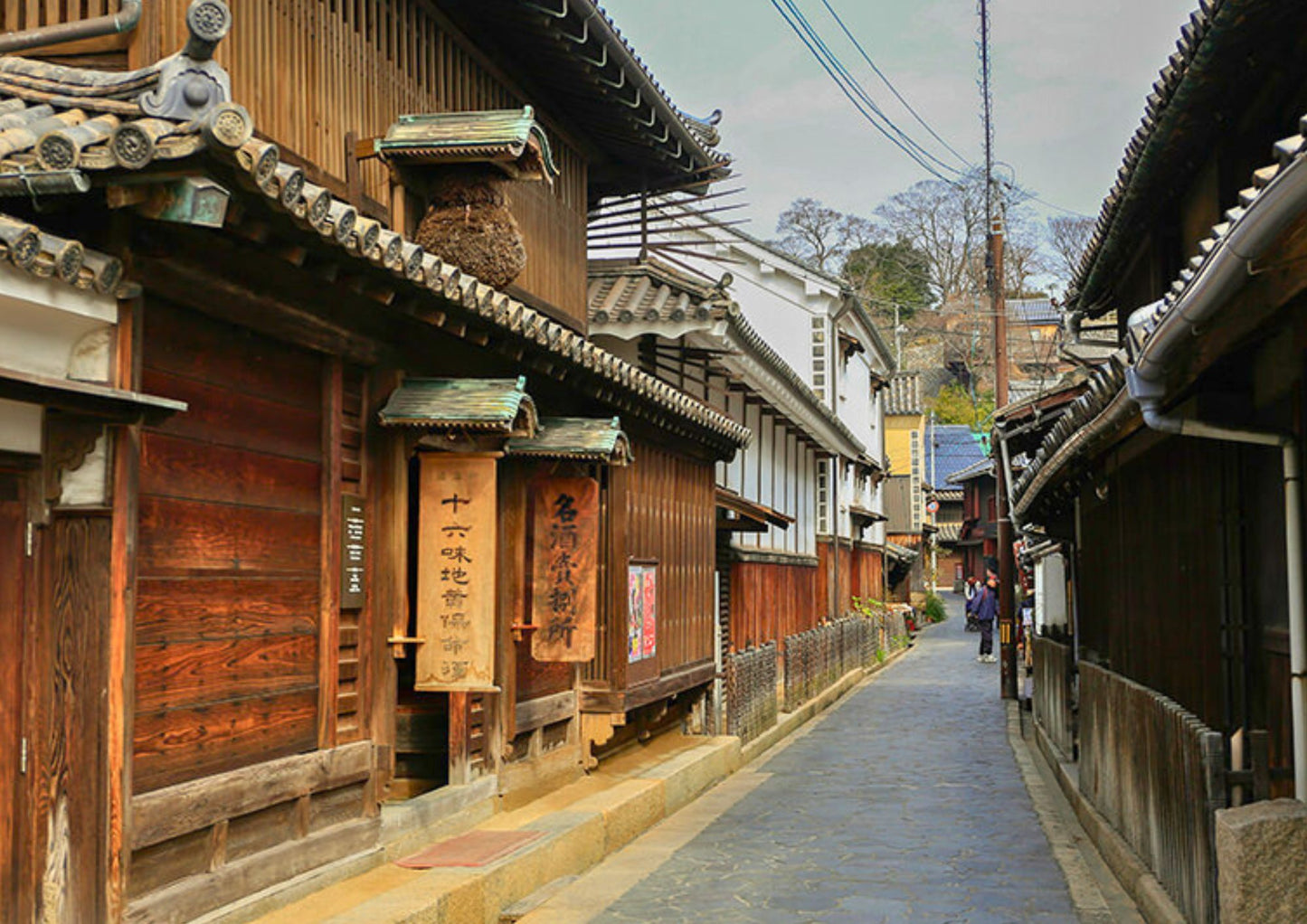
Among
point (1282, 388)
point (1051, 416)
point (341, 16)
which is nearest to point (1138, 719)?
point (1282, 388)

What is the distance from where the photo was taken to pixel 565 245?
51.5 feet

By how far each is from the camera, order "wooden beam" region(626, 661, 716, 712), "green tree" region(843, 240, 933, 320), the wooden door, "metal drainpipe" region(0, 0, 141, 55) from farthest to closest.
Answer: "green tree" region(843, 240, 933, 320)
"wooden beam" region(626, 661, 716, 712)
"metal drainpipe" region(0, 0, 141, 55)
the wooden door

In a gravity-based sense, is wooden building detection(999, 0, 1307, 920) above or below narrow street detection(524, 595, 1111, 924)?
above

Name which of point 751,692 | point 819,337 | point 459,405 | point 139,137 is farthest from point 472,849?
point 819,337

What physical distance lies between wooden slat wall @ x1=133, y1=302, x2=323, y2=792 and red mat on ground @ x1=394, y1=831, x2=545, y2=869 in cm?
173

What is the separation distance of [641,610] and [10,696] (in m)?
9.57

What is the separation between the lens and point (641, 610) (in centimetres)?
1566

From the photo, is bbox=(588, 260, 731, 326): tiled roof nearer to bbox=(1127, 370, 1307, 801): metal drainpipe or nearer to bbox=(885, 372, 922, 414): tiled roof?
bbox=(1127, 370, 1307, 801): metal drainpipe

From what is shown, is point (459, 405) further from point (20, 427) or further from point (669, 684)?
point (669, 684)

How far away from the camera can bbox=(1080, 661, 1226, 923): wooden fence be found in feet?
27.7

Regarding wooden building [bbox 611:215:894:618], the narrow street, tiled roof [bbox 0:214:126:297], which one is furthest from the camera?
wooden building [bbox 611:215:894:618]

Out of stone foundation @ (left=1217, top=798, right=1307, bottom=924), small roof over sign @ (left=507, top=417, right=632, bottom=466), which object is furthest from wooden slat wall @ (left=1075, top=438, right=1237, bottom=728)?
small roof over sign @ (left=507, top=417, right=632, bottom=466)

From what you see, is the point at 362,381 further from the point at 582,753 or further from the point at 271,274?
the point at 582,753

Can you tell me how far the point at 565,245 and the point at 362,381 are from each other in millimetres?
6112
